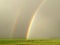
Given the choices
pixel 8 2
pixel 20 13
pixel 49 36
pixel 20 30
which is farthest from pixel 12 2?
pixel 49 36

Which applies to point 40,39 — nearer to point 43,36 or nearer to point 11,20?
point 43,36

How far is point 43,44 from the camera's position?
4.53 feet

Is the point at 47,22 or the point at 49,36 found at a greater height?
the point at 47,22

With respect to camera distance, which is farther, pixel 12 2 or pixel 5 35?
pixel 5 35

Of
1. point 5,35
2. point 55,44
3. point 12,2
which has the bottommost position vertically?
point 55,44

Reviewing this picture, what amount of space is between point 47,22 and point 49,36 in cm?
20

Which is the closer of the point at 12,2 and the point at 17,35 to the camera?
the point at 12,2

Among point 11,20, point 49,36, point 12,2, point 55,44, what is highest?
point 12,2

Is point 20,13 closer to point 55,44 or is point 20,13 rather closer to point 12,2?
point 12,2

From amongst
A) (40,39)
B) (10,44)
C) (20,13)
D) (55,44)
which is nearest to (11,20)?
(20,13)

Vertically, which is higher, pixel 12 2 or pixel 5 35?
pixel 12 2

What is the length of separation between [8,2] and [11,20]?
26 cm

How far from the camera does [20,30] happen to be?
1.41m

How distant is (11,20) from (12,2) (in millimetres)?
259
